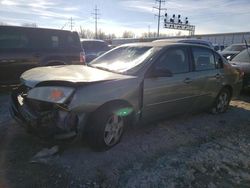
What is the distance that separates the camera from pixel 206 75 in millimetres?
4680

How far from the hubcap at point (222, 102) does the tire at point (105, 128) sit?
3.03 metres

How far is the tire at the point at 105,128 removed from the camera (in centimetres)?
298

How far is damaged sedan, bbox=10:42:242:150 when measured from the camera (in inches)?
110

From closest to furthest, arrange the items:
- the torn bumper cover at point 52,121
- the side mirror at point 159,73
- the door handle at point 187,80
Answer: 1. the torn bumper cover at point 52,121
2. the side mirror at point 159,73
3. the door handle at point 187,80

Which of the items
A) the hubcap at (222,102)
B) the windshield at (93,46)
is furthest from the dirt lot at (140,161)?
the windshield at (93,46)

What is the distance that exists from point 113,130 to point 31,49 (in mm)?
4229

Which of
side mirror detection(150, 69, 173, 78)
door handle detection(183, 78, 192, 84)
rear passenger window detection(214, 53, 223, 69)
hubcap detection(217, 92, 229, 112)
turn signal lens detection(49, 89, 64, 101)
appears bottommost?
hubcap detection(217, 92, 229, 112)

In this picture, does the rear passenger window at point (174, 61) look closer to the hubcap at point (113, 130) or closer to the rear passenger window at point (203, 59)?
the rear passenger window at point (203, 59)

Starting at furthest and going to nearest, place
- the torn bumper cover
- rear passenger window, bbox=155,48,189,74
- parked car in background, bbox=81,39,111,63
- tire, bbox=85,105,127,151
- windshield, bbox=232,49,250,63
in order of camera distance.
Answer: parked car in background, bbox=81,39,111,63 → windshield, bbox=232,49,250,63 → rear passenger window, bbox=155,48,189,74 → tire, bbox=85,105,127,151 → the torn bumper cover

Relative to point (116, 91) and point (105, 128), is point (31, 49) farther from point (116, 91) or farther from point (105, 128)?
point (105, 128)

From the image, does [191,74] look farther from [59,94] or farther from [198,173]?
[59,94]

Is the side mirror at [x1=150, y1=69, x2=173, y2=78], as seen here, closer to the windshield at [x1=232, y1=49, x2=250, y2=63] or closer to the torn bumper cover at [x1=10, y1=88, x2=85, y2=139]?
the torn bumper cover at [x1=10, y1=88, x2=85, y2=139]

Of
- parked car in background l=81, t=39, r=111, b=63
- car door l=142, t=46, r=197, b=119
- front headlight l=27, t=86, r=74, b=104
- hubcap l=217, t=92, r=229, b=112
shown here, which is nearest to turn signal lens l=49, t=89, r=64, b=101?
front headlight l=27, t=86, r=74, b=104

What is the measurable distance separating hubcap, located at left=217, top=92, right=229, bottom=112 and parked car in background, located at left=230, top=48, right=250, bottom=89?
183 cm
